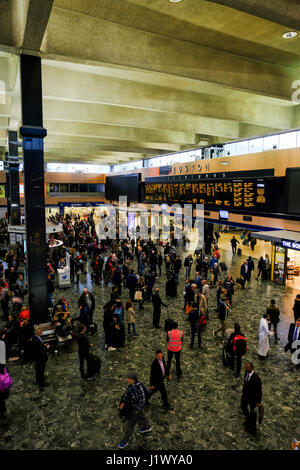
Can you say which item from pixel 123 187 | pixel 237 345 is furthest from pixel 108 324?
pixel 123 187

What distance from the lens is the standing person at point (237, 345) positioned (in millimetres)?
6492

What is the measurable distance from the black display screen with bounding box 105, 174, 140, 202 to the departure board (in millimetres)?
4086

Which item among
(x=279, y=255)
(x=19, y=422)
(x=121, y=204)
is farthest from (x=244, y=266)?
(x=121, y=204)

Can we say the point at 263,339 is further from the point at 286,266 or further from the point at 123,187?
the point at 123,187

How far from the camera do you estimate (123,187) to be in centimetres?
2812

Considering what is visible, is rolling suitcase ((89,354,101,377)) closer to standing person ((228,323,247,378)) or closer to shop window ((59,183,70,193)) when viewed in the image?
standing person ((228,323,247,378))

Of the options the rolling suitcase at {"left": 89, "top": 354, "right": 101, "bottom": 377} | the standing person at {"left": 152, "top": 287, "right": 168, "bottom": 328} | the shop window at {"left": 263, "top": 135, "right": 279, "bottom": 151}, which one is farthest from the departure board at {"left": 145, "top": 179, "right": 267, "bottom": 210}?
the rolling suitcase at {"left": 89, "top": 354, "right": 101, "bottom": 377}

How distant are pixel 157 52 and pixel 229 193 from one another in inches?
339

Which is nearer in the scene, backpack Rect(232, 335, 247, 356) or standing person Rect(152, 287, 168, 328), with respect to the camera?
backpack Rect(232, 335, 247, 356)

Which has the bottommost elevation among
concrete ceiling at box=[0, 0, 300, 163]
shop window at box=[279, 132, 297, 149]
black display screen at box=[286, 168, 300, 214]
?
black display screen at box=[286, 168, 300, 214]

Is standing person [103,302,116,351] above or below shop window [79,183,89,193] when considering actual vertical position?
below

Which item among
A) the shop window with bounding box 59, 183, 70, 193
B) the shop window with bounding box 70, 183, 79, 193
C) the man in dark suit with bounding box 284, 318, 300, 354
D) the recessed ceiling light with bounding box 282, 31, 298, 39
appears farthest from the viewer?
the shop window with bounding box 70, 183, 79, 193

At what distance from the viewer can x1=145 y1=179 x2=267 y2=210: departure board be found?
514 inches

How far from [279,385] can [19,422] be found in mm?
5357
